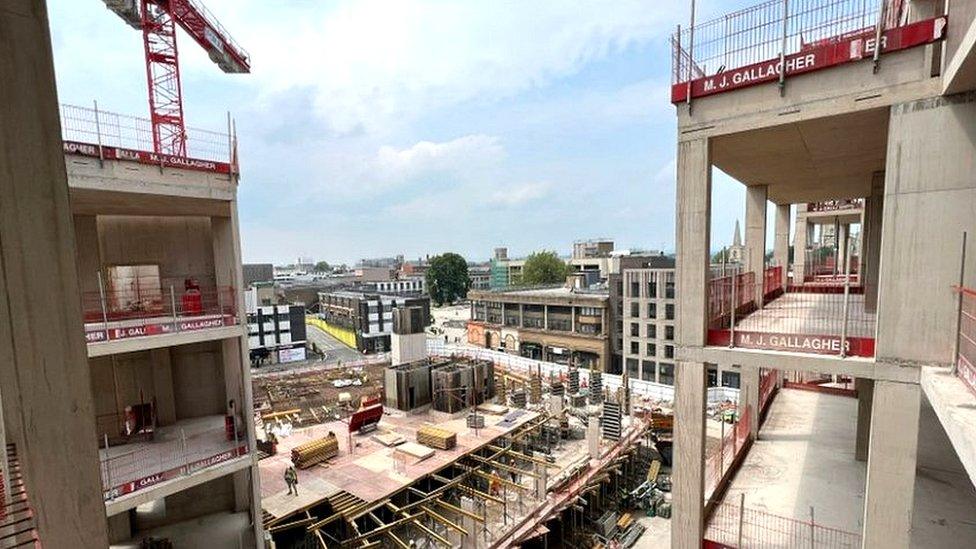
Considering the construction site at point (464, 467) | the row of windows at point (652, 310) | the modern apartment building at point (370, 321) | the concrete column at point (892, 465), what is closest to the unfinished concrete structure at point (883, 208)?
the concrete column at point (892, 465)

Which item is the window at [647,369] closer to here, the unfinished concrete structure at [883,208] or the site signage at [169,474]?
the unfinished concrete structure at [883,208]

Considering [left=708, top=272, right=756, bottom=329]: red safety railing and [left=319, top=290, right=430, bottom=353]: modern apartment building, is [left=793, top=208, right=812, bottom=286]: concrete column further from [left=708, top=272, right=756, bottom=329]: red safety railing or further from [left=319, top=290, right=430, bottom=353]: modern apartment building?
[left=319, top=290, right=430, bottom=353]: modern apartment building

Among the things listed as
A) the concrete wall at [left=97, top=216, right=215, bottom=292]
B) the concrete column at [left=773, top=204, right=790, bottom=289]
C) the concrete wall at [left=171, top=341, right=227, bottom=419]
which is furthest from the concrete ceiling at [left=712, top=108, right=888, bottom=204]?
the concrete wall at [left=171, top=341, right=227, bottom=419]

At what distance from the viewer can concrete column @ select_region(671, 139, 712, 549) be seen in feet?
27.0

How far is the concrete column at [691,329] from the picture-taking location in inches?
324

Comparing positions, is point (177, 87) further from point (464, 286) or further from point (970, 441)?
point (464, 286)

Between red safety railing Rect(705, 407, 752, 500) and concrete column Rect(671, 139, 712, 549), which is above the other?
concrete column Rect(671, 139, 712, 549)

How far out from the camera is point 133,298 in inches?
540

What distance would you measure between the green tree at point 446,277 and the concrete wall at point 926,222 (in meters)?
98.5

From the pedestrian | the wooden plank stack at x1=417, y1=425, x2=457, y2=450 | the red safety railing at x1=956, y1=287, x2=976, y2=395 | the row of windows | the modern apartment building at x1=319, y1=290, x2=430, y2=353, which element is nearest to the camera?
the red safety railing at x1=956, y1=287, x2=976, y2=395

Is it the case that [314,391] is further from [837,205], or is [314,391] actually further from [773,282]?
[837,205]

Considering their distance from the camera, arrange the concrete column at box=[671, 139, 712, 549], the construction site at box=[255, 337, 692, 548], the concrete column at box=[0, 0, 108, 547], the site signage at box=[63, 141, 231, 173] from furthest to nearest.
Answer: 1. the construction site at box=[255, 337, 692, 548]
2. the site signage at box=[63, 141, 231, 173]
3. the concrete column at box=[671, 139, 712, 549]
4. the concrete column at box=[0, 0, 108, 547]

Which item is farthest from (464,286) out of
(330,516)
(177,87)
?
(330,516)

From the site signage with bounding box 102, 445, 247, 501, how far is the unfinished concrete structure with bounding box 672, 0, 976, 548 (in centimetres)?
Answer: 1138
